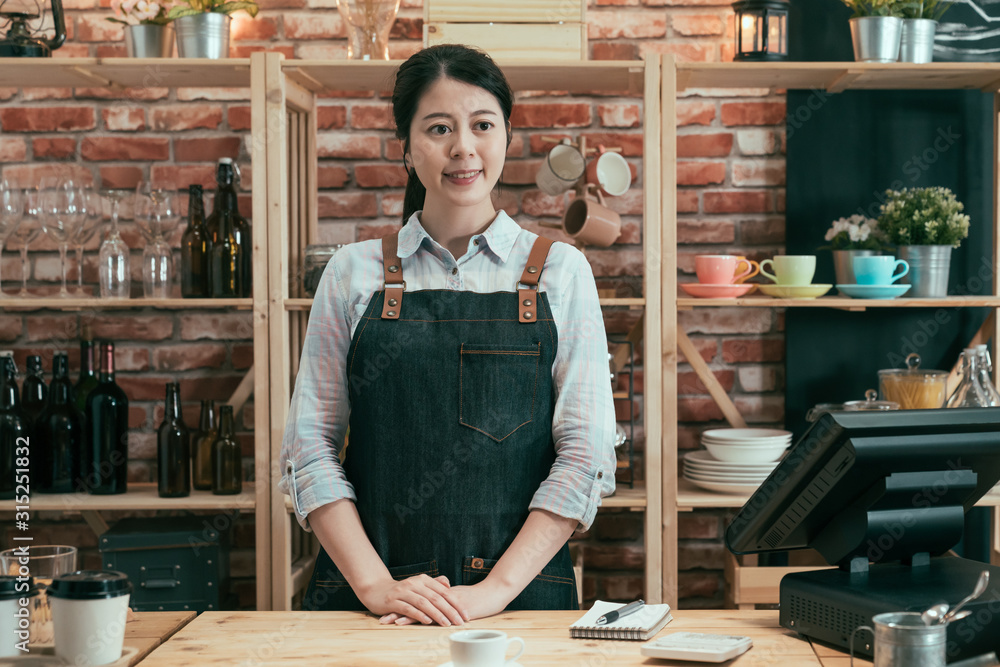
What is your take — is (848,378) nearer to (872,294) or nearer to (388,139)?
(872,294)

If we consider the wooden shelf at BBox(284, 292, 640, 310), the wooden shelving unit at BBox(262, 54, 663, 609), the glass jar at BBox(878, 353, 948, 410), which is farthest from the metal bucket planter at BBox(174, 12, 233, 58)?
the glass jar at BBox(878, 353, 948, 410)

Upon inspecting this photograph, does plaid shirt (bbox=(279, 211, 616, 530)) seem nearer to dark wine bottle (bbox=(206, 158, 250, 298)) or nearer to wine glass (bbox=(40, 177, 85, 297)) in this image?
dark wine bottle (bbox=(206, 158, 250, 298))

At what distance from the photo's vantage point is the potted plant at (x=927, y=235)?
2.27 m

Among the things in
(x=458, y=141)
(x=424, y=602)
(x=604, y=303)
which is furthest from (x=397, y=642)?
(x=604, y=303)

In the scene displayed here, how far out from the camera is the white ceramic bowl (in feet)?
7.43

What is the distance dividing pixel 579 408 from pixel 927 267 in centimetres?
123

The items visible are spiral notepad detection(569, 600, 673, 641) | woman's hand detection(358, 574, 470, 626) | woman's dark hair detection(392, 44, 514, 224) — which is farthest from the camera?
woman's dark hair detection(392, 44, 514, 224)

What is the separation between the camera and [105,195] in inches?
101

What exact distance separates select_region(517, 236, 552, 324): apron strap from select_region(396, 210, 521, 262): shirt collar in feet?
0.17

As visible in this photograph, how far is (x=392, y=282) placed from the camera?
1.65 m

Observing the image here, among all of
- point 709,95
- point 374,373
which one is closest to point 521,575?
point 374,373

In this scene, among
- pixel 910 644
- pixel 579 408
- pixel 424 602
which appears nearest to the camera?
pixel 910 644

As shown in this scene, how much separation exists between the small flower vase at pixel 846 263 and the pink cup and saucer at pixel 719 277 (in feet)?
0.75

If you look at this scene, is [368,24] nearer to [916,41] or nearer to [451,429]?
[451,429]
